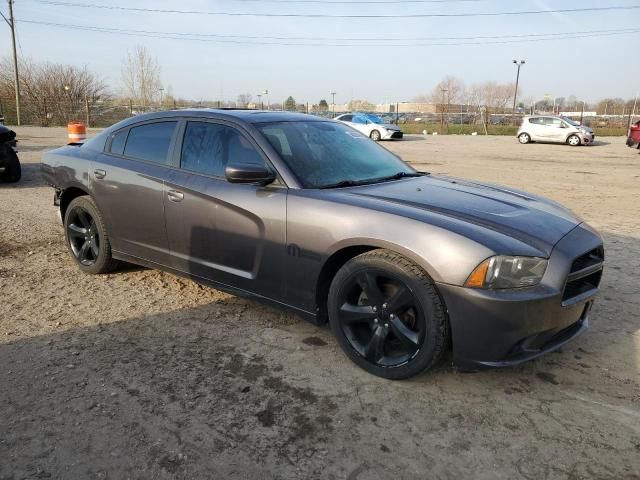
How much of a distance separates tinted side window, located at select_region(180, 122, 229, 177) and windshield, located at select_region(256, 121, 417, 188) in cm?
34

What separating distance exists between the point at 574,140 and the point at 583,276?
25.8 metres

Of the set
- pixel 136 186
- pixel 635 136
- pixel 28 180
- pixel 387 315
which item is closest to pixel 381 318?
pixel 387 315

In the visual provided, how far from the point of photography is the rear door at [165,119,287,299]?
3390 millimetres

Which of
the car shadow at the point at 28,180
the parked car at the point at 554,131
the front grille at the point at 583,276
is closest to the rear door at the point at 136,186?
the front grille at the point at 583,276

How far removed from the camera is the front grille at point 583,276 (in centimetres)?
286

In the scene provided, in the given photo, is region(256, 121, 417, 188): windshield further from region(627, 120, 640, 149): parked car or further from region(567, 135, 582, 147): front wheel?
region(567, 135, 582, 147): front wheel

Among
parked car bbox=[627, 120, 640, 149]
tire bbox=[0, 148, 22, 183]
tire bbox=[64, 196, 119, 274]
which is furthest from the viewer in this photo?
parked car bbox=[627, 120, 640, 149]

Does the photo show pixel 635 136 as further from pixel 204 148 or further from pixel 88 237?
pixel 88 237

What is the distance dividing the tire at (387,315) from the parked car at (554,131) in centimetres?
2619

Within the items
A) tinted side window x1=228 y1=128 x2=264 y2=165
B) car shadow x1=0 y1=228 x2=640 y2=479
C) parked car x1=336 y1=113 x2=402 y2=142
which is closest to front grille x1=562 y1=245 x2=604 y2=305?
car shadow x1=0 y1=228 x2=640 y2=479

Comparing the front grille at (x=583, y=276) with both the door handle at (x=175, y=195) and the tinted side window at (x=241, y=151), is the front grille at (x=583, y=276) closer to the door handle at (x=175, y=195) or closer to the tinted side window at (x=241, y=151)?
the tinted side window at (x=241, y=151)

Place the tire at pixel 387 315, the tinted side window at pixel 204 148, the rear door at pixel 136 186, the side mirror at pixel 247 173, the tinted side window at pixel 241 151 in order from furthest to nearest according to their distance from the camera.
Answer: the rear door at pixel 136 186
the tinted side window at pixel 204 148
the tinted side window at pixel 241 151
the side mirror at pixel 247 173
the tire at pixel 387 315

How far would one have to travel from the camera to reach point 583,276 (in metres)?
2.98

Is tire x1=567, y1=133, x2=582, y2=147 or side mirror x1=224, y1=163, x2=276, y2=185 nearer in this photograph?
side mirror x1=224, y1=163, x2=276, y2=185
